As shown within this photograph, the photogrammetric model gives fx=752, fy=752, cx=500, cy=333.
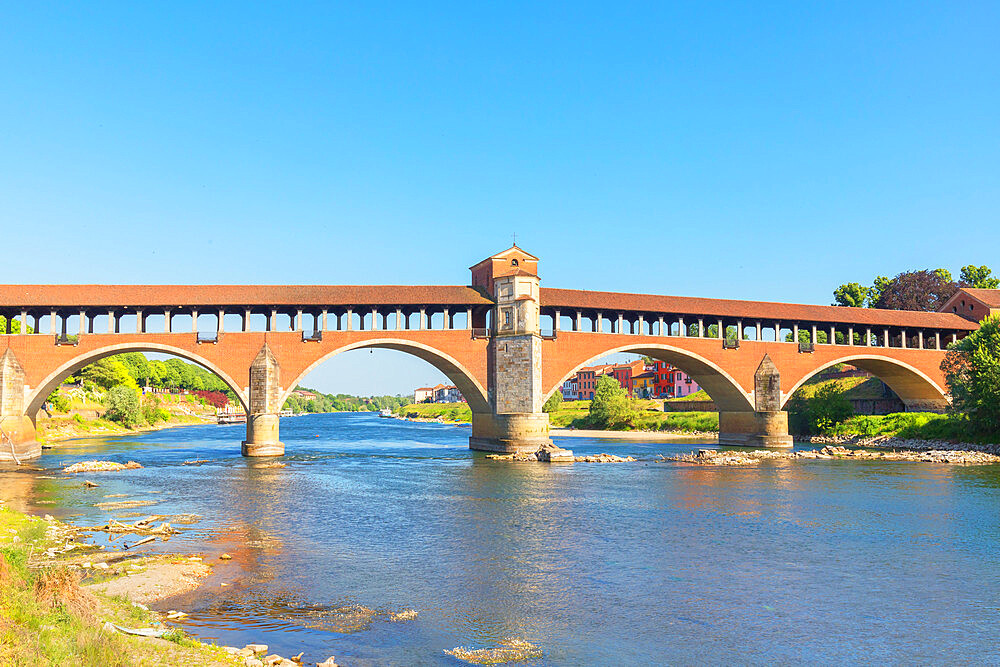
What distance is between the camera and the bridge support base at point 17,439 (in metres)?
39.8

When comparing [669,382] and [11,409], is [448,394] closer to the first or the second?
[669,382]

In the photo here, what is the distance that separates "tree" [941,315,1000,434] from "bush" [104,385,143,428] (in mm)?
76541

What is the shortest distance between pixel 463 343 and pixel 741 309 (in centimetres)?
1984

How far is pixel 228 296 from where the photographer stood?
4319cm

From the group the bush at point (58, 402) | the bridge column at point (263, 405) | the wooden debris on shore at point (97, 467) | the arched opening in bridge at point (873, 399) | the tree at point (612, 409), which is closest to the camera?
the wooden debris on shore at point (97, 467)

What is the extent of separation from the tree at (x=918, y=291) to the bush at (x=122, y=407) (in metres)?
82.5

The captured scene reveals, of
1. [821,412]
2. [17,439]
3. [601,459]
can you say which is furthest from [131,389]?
[821,412]

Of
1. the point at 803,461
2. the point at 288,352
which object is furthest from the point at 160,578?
the point at 803,461

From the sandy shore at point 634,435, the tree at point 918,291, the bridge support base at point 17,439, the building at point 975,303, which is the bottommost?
the sandy shore at point 634,435

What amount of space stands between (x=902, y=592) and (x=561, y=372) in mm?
32281

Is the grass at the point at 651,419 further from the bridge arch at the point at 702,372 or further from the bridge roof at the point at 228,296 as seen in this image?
the bridge roof at the point at 228,296

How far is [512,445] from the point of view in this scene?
146 feet

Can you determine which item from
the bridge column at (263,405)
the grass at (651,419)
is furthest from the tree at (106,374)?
the bridge column at (263,405)

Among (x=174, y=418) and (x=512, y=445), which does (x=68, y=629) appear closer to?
(x=512, y=445)
